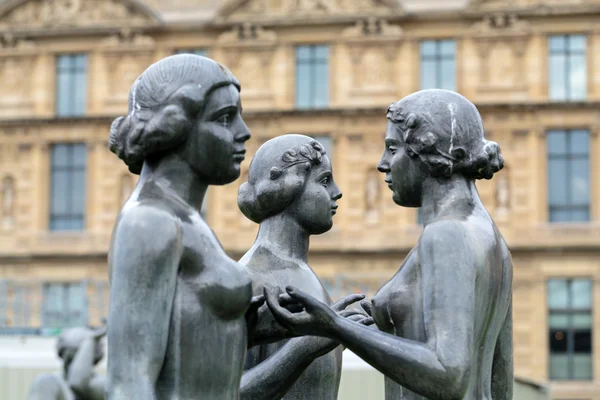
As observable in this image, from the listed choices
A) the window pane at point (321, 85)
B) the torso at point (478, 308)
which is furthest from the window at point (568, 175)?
the torso at point (478, 308)

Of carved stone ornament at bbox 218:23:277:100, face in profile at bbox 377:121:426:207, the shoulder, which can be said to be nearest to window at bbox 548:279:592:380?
carved stone ornament at bbox 218:23:277:100

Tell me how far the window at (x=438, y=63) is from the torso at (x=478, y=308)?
114 ft

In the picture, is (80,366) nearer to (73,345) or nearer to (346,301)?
(73,345)

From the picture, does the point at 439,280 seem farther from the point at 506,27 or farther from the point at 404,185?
the point at 506,27

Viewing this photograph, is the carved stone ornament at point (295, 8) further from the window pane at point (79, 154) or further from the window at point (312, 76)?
the window pane at point (79, 154)

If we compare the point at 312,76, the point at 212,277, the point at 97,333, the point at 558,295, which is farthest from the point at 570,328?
the point at 212,277

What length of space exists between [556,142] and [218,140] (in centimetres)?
3526

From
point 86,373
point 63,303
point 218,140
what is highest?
point 218,140

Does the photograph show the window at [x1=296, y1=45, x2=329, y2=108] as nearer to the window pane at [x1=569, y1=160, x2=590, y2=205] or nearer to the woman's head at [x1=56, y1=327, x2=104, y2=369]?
the window pane at [x1=569, y1=160, x2=590, y2=205]

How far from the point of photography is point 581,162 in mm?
38844

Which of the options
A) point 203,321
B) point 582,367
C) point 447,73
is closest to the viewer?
point 203,321

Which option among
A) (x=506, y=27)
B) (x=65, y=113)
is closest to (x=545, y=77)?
(x=506, y=27)

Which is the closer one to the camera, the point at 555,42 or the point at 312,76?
the point at 555,42

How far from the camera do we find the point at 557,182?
39.0 meters
